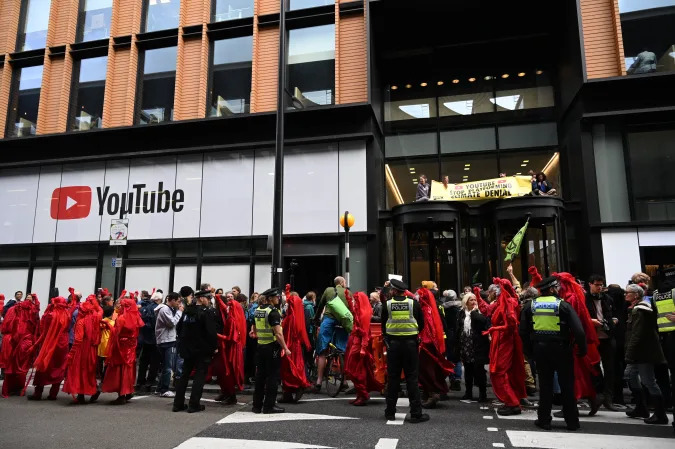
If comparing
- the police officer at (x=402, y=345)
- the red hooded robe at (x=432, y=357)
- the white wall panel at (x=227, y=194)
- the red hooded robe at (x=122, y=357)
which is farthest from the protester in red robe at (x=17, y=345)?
the white wall panel at (x=227, y=194)

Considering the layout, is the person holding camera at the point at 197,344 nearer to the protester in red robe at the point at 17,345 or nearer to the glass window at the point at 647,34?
the protester in red robe at the point at 17,345

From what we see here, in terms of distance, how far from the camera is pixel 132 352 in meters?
8.72

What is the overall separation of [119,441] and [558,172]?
15.7m

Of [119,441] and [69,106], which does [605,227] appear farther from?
[69,106]

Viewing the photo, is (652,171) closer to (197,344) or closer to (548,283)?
(548,283)

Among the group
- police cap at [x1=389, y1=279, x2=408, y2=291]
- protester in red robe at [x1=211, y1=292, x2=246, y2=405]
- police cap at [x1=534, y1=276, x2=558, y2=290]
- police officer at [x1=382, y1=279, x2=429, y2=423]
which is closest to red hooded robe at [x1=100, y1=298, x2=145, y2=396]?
protester in red robe at [x1=211, y1=292, x2=246, y2=405]

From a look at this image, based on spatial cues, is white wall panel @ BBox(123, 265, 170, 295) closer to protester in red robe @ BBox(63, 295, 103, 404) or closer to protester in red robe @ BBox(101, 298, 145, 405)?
protester in red robe @ BBox(63, 295, 103, 404)

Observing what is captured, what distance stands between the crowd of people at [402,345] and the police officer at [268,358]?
0.02m

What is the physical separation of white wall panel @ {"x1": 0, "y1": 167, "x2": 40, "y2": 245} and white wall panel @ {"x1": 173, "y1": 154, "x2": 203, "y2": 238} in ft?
21.4

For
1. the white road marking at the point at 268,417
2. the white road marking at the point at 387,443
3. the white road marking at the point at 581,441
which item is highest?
the white road marking at the point at 581,441

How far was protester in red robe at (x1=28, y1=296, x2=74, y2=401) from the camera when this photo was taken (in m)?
8.92

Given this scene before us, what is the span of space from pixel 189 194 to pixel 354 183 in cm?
623

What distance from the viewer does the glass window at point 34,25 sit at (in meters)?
20.9

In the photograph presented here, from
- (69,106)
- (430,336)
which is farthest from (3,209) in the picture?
(430,336)
